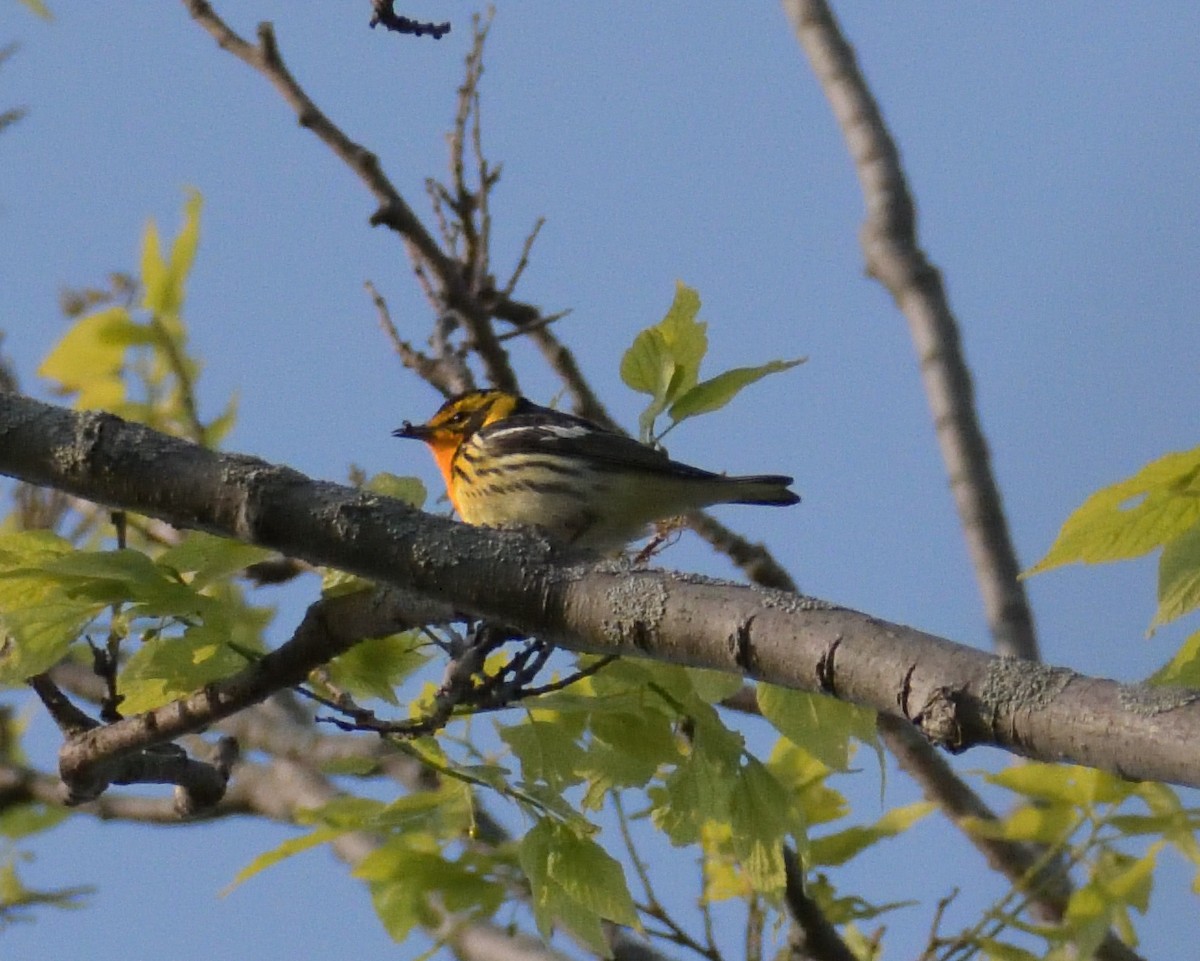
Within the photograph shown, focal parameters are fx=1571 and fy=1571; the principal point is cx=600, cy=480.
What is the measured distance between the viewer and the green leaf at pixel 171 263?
9.23ft

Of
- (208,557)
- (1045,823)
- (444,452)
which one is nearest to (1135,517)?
(1045,823)

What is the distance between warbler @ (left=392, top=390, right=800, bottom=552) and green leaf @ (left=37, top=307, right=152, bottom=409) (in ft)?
2.58

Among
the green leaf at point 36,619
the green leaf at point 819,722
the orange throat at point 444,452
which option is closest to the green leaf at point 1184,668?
the green leaf at point 819,722

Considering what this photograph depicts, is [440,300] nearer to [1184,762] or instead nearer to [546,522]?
[546,522]

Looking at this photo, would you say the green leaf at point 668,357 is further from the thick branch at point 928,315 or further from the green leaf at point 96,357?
the thick branch at point 928,315

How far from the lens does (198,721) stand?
7.23ft

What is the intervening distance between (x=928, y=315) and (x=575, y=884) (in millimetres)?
2495

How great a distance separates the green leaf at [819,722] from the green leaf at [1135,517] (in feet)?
1.88

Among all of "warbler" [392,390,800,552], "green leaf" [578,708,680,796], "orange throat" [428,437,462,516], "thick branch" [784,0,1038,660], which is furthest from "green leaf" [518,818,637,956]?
"orange throat" [428,437,462,516]

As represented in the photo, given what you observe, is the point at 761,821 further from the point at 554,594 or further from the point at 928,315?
the point at 928,315

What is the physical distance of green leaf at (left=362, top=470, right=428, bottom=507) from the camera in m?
2.36

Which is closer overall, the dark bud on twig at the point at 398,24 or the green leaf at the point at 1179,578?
the green leaf at the point at 1179,578

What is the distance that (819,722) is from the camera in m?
2.19

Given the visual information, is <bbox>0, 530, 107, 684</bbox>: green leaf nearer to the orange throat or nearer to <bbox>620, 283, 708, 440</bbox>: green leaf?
<bbox>620, 283, 708, 440</bbox>: green leaf
